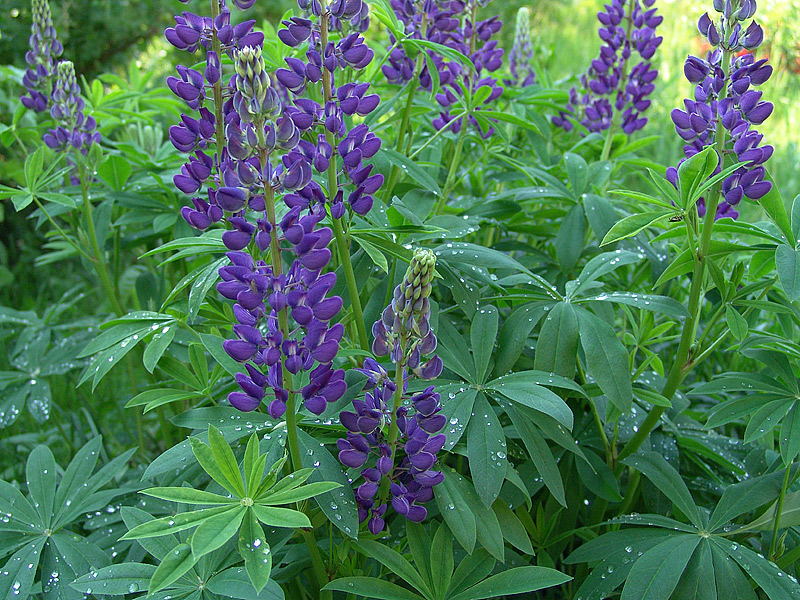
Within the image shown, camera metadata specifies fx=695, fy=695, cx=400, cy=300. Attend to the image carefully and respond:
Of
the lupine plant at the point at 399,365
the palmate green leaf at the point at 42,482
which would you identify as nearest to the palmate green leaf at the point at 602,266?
the lupine plant at the point at 399,365

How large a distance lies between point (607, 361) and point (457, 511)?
0.59 m

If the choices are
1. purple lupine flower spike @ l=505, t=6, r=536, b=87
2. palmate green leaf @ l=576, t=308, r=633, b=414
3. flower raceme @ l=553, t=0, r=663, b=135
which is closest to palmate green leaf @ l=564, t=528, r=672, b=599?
palmate green leaf @ l=576, t=308, r=633, b=414

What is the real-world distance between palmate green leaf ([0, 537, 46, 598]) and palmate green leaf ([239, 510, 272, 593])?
833 mm

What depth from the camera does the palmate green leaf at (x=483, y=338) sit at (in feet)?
6.42

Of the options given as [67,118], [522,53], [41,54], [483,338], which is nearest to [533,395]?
[483,338]

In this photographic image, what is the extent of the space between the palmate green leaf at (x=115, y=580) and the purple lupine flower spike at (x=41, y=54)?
209 centimetres

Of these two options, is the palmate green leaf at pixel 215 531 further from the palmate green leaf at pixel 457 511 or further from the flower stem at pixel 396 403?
the palmate green leaf at pixel 457 511

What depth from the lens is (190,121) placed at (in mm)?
1893

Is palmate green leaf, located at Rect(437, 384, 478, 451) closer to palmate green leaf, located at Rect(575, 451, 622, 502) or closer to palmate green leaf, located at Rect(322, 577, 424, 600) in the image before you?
palmate green leaf, located at Rect(322, 577, 424, 600)

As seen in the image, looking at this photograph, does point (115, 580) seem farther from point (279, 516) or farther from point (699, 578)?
point (699, 578)

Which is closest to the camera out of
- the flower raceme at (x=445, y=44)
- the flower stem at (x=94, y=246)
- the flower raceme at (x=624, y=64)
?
the flower raceme at (x=445, y=44)

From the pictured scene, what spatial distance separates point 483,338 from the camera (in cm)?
200

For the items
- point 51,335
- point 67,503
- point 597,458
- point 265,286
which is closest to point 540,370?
point 597,458

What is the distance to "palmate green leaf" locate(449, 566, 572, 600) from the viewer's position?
1638 mm
